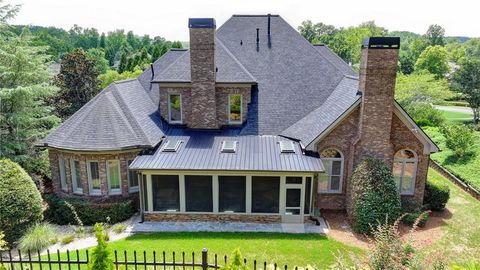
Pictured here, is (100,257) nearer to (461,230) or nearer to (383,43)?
(383,43)

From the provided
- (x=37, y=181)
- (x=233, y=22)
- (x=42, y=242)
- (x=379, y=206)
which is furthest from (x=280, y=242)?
(x=233, y=22)

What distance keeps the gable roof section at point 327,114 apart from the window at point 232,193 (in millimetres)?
3652

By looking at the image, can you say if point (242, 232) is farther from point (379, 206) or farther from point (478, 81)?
point (478, 81)

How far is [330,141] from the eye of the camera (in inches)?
657

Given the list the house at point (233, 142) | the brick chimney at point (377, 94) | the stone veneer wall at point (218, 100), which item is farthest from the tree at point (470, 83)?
the stone veneer wall at point (218, 100)

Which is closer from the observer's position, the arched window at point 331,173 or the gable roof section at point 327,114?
the gable roof section at point 327,114

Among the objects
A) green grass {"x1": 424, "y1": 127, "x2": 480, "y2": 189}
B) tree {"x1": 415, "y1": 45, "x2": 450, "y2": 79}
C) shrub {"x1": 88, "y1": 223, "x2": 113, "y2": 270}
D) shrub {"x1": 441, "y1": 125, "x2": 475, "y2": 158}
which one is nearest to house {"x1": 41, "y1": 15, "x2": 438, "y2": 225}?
green grass {"x1": 424, "y1": 127, "x2": 480, "y2": 189}

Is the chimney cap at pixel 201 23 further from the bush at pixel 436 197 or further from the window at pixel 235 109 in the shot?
the bush at pixel 436 197

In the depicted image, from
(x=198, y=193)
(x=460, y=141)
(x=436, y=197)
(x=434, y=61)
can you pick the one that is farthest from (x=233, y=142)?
(x=434, y=61)

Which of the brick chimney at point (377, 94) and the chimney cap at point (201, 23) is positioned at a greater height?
the chimney cap at point (201, 23)

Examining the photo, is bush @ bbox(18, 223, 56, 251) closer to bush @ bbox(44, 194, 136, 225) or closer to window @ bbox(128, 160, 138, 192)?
bush @ bbox(44, 194, 136, 225)

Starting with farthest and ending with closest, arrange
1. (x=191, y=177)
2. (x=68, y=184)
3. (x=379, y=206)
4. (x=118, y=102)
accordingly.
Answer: (x=118, y=102) < (x=68, y=184) < (x=191, y=177) < (x=379, y=206)

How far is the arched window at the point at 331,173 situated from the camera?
16953 mm

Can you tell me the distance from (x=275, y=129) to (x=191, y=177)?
5.44 metres
